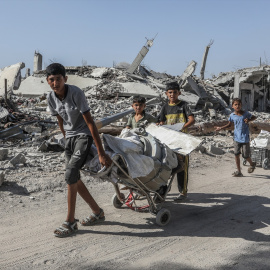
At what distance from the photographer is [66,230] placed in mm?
3393

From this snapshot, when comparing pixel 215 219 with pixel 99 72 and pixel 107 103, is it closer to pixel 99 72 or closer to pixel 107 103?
pixel 107 103

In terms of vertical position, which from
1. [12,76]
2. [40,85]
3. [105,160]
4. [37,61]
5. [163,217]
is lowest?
[163,217]

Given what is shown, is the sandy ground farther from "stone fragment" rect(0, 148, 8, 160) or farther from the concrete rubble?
"stone fragment" rect(0, 148, 8, 160)

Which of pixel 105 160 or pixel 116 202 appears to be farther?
pixel 116 202

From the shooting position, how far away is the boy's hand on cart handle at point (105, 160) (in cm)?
322

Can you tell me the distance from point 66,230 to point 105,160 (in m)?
0.88

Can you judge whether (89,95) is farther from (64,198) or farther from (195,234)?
(195,234)

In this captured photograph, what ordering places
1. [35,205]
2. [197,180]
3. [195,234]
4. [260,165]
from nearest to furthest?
[195,234], [35,205], [197,180], [260,165]

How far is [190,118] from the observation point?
15.2ft

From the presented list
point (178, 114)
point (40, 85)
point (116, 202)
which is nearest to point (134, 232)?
point (116, 202)

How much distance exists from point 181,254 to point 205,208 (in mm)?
1532

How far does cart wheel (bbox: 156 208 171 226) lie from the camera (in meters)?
3.74

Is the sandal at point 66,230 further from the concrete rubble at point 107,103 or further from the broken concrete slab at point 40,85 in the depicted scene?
the broken concrete slab at point 40,85

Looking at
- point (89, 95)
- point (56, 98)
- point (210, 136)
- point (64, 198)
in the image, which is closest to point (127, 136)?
point (56, 98)
